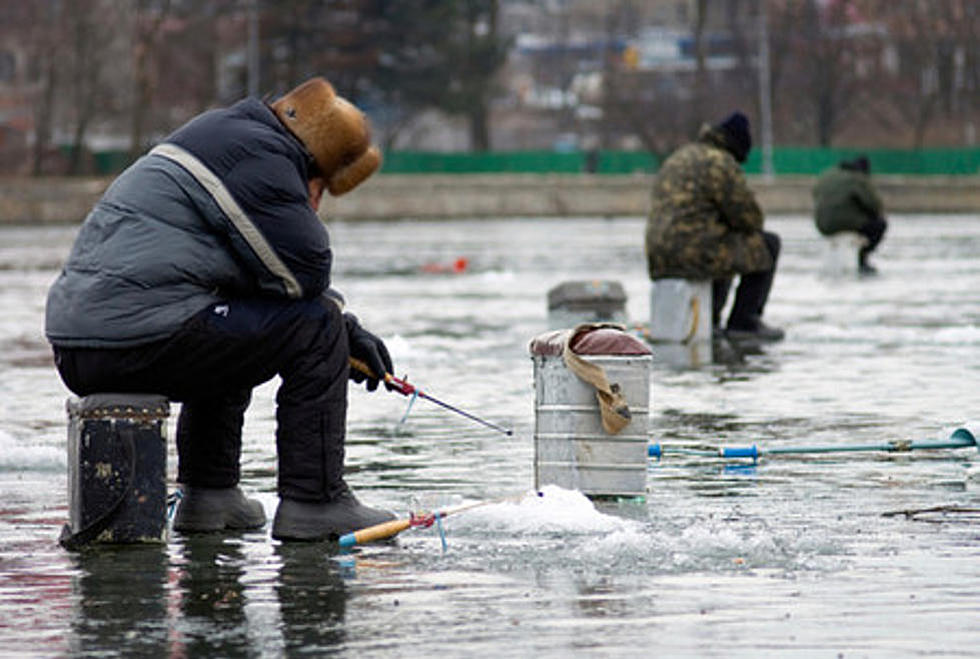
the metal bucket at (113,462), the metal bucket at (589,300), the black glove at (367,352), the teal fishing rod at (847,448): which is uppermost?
the black glove at (367,352)

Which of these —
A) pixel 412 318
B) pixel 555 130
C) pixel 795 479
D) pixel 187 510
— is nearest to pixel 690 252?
pixel 412 318

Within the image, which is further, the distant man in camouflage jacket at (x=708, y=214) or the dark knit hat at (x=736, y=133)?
the dark knit hat at (x=736, y=133)

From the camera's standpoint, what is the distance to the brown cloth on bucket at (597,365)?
9102 mm

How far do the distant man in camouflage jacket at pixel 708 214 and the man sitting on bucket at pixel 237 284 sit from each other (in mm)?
9413

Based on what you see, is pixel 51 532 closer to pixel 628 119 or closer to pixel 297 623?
pixel 297 623

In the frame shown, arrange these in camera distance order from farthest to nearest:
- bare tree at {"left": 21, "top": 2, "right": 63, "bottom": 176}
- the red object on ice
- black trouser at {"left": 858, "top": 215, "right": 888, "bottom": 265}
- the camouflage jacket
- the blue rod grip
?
bare tree at {"left": 21, "top": 2, "right": 63, "bottom": 176}, the red object on ice, black trouser at {"left": 858, "top": 215, "right": 888, "bottom": 265}, the camouflage jacket, the blue rod grip

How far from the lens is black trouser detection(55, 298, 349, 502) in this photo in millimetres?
8031

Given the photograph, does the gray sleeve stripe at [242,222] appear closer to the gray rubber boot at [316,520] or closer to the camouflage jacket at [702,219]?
the gray rubber boot at [316,520]

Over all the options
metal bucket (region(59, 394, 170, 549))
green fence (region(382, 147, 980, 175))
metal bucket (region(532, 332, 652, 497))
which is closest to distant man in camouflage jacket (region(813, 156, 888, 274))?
metal bucket (region(532, 332, 652, 497))

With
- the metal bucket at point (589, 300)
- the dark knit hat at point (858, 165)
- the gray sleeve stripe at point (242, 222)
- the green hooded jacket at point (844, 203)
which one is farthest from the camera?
the dark knit hat at point (858, 165)

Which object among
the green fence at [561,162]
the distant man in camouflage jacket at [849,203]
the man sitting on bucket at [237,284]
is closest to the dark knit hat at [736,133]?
the man sitting on bucket at [237,284]

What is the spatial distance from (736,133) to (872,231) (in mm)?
12764

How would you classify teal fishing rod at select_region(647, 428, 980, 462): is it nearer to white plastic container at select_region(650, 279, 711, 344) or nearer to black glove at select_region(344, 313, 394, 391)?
black glove at select_region(344, 313, 394, 391)

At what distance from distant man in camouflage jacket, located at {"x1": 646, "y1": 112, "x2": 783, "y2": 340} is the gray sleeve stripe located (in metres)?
9.71
